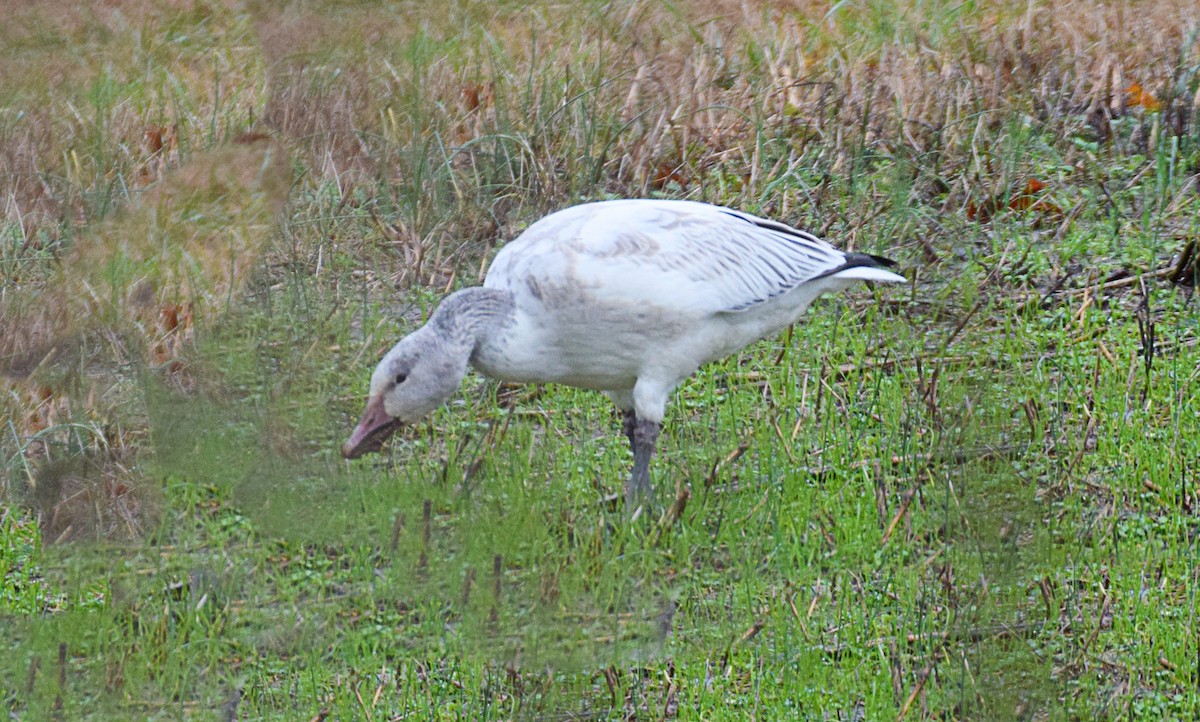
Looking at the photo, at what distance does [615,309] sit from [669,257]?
26cm

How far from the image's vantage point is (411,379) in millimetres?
4016

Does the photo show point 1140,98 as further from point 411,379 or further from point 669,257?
point 411,379

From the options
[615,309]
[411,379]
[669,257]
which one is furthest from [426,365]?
[669,257]

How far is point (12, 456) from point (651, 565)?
2.44 m

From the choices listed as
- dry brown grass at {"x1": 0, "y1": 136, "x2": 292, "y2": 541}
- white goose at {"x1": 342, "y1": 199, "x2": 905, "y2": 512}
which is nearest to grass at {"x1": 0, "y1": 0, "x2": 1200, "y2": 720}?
dry brown grass at {"x1": 0, "y1": 136, "x2": 292, "y2": 541}

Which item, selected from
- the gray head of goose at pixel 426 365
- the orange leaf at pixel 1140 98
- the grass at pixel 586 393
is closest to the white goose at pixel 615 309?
the gray head of goose at pixel 426 365

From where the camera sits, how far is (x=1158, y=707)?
3615 mm

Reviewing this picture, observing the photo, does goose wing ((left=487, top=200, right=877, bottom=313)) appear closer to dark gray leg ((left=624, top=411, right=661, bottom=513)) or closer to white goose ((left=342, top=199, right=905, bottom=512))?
white goose ((left=342, top=199, right=905, bottom=512))

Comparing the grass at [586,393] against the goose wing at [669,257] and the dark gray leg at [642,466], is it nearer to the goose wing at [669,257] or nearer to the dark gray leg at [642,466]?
the dark gray leg at [642,466]

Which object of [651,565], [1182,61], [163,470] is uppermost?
[1182,61]

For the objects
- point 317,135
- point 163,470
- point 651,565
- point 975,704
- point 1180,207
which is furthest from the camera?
point 317,135

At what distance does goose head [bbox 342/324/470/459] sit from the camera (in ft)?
13.2

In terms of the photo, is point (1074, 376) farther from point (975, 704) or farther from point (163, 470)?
point (163, 470)

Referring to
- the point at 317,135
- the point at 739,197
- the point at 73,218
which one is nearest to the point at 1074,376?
the point at 739,197
